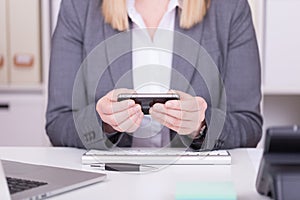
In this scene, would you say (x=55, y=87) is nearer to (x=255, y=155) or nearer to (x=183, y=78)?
(x=183, y=78)

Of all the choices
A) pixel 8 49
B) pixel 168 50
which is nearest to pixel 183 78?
pixel 168 50

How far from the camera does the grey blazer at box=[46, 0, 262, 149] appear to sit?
114cm

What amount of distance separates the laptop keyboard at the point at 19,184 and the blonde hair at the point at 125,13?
636mm

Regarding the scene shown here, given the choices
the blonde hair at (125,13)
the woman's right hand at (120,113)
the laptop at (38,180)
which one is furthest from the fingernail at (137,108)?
the blonde hair at (125,13)

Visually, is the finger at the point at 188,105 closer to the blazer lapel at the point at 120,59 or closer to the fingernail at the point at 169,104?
the fingernail at the point at 169,104

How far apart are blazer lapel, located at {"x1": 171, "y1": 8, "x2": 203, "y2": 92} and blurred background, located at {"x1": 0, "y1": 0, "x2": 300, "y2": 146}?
0.66m

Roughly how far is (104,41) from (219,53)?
27 centimetres

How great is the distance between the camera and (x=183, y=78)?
1.18 m

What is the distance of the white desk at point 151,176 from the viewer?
0.67 metres

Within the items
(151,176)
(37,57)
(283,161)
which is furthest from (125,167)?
(37,57)

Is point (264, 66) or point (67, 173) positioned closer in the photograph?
point (67, 173)

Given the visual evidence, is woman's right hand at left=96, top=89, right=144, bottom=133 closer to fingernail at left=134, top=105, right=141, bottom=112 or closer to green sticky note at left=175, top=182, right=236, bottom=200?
fingernail at left=134, top=105, right=141, bottom=112

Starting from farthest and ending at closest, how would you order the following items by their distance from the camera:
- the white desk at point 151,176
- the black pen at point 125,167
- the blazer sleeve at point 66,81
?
1. the blazer sleeve at point 66,81
2. the black pen at point 125,167
3. the white desk at point 151,176

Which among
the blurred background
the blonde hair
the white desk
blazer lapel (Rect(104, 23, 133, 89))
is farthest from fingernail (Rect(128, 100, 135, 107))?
the blurred background
